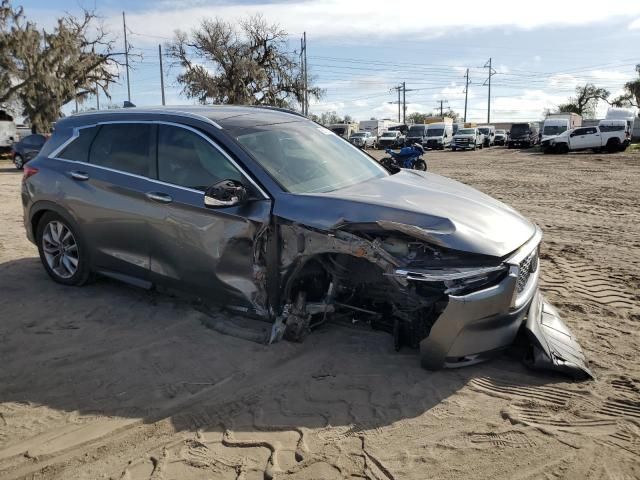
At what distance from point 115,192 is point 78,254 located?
35.2 inches

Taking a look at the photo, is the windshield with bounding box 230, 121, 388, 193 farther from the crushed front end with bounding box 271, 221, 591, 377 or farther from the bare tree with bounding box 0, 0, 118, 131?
the bare tree with bounding box 0, 0, 118, 131

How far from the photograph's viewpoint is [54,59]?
3734 cm

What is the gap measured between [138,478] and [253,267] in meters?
1.69

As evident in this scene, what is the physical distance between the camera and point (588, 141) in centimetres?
3288

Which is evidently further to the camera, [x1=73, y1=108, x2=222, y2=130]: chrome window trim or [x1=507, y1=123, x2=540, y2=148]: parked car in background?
[x1=507, y1=123, x2=540, y2=148]: parked car in background

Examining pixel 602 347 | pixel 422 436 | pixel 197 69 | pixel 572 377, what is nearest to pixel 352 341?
pixel 422 436

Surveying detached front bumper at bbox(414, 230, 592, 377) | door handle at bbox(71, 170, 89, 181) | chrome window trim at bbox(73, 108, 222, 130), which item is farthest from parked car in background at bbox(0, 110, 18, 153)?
detached front bumper at bbox(414, 230, 592, 377)

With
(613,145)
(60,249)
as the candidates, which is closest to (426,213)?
(60,249)

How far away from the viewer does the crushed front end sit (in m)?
3.35

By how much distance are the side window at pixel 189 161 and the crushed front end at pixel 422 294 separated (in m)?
0.82

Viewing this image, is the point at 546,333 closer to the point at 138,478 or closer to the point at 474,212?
the point at 474,212

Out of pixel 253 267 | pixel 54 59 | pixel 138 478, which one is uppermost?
pixel 54 59

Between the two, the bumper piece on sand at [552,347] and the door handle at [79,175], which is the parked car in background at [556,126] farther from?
the door handle at [79,175]

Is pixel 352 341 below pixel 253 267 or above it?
below
